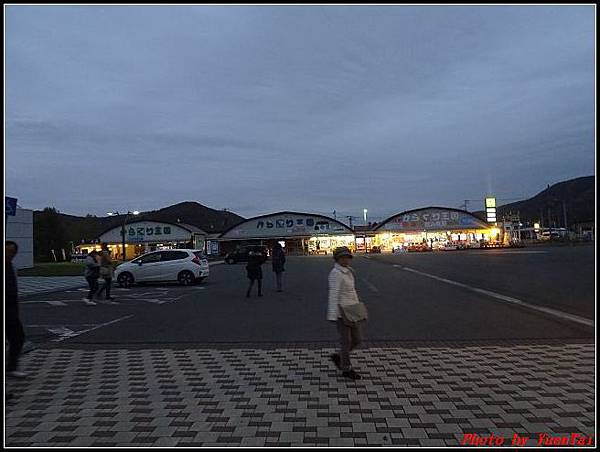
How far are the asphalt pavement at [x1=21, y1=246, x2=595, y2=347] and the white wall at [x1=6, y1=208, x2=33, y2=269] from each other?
757 inches

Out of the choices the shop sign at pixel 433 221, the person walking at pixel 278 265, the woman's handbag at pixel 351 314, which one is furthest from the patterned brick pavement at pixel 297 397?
the shop sign at pixel 433 221

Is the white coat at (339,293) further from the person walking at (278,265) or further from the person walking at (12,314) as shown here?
the person walking at (278,265)

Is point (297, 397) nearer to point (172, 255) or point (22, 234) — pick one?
point (172, 255)

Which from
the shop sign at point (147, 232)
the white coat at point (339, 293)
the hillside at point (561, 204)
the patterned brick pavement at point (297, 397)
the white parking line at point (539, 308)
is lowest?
the patterned brick pavement at point (297, 397)

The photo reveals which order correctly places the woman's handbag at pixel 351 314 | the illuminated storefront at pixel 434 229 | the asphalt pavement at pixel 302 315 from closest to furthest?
the woman's handbag at pixel 351 314
the asphalt pavement at pixel 302 315
the illuminated storefront at pixel 434 229

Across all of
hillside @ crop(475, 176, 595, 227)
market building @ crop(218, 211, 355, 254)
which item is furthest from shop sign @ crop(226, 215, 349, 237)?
hillside @ crop(475, 176, 595, 227)

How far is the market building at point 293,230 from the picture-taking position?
7206 centimetres

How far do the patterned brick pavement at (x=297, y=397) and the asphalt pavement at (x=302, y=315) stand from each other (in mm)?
1244

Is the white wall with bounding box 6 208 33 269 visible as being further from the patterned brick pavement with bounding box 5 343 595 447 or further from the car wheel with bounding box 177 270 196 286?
the patterned brick pavement with bounding box 5 343 595 447

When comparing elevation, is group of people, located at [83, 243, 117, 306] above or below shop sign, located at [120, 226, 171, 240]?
below

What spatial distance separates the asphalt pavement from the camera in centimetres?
887

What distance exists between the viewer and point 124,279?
21.0 m

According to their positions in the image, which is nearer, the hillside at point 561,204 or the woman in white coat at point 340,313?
the woman in white coat at point 340,313

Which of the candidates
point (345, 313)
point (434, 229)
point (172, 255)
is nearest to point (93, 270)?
point (172, 255)
